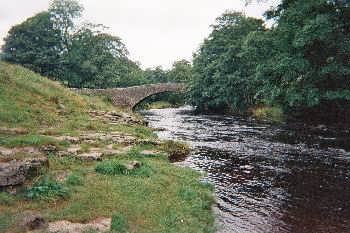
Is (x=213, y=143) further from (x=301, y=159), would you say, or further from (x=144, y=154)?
(x=144, y=154)

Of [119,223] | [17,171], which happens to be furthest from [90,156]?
[119,223]

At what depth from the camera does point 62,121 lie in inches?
703

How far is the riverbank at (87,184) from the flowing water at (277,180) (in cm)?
105

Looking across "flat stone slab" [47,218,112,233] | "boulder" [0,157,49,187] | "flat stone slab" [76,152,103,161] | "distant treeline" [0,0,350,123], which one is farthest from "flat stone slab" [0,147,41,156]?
"distant treeline" [0,0,350,123]

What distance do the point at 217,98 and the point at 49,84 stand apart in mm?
30616

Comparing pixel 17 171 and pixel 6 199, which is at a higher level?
pixel 17 171

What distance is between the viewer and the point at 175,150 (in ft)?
57.0

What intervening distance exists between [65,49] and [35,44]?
548 centimetres

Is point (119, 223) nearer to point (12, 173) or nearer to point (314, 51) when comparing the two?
point (12, 173)

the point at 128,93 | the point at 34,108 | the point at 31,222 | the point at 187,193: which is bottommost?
the point at 187,193

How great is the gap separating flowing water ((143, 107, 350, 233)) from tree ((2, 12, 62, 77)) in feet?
155

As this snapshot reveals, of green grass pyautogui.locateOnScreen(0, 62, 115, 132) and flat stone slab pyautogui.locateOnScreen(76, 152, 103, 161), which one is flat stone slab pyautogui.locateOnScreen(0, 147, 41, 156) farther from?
green grass pyautogui.locateOnScreen(0, 62, 115, 132)

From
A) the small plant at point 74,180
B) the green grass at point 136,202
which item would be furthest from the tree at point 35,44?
the small plant at point 74,180

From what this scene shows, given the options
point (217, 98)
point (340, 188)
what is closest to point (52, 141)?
point (340, 188)
